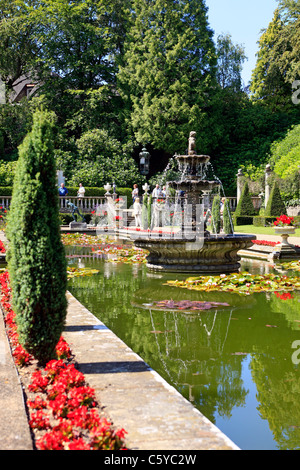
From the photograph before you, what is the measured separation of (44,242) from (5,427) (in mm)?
1369

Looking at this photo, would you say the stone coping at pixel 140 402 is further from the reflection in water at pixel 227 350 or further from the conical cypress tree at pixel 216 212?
the conical cypress tree at pixel 216 212

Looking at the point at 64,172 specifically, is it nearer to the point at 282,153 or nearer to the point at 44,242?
the point at 282,153

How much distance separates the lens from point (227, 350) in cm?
495

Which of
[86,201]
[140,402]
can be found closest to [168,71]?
[86,201]

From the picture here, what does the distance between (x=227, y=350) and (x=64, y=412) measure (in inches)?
89.8

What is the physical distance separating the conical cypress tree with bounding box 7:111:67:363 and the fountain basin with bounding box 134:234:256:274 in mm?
6360

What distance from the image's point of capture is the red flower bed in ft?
8.52

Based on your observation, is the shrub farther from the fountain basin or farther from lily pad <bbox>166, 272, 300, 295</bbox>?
lily pad <bbox>166, 272, 300, 295</bbox>

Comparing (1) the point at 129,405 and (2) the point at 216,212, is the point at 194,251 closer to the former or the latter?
(2) the point at 216,212

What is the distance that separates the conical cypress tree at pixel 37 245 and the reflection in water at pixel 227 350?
1112 millimetres

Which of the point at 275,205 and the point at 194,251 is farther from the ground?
the point at 275,205

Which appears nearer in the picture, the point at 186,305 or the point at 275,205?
the point at 186,305

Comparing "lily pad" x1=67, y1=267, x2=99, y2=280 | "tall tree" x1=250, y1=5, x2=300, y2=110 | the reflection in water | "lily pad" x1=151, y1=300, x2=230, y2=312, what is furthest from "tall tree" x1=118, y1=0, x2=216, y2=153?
"lily pad" x1=151, y1=300, x2=230, y2=312

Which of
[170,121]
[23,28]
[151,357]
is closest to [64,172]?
[170,121]
